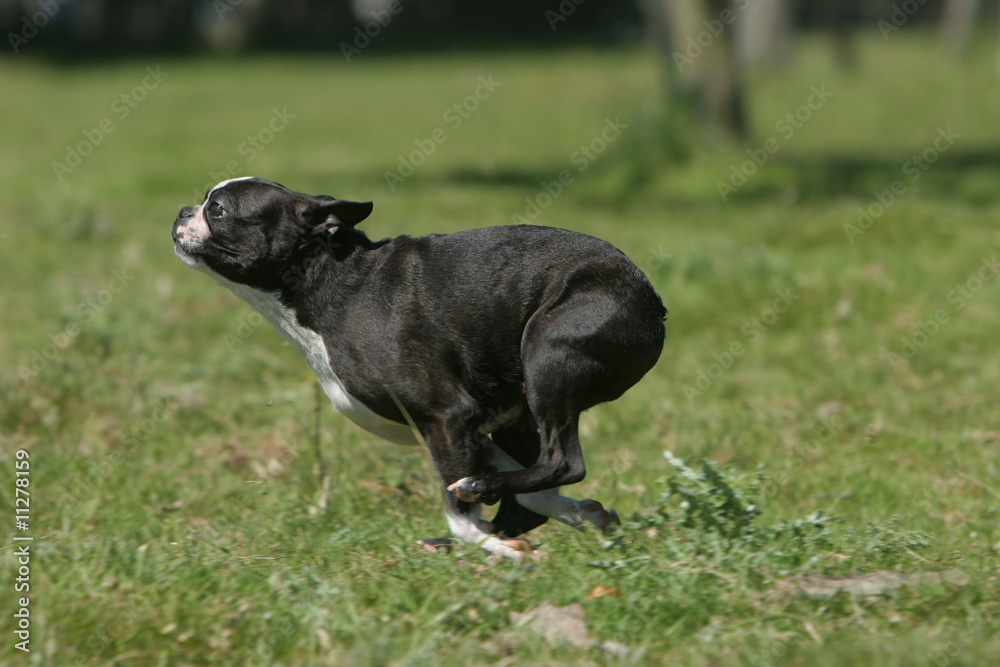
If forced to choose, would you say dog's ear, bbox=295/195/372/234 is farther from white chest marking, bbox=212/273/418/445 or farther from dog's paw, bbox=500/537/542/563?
A: dog's paw, bbox=500/537/542/563

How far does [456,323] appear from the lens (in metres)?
4.03

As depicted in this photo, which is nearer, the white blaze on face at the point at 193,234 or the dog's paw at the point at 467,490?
the dog's paw at the point at 467,490

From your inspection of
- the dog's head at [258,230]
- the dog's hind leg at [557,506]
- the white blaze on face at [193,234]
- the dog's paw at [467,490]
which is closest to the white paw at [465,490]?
the dog's paw at [467,490]

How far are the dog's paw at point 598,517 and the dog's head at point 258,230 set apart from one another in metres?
1.31

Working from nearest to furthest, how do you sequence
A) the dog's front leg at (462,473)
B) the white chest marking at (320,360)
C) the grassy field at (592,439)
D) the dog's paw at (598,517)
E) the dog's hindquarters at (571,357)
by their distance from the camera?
the grassy field at (592,439)
the dog's hindquarters at (571,357)
the dog's front leg at (462,473)
the white chest marking at (320,360)
the dog's paw at (598,517)

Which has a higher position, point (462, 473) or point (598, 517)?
point (462, 473)

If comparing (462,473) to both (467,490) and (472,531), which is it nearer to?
(467,490)

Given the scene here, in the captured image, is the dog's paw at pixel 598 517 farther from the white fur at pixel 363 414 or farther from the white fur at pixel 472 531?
the white fur at pixel 472 531

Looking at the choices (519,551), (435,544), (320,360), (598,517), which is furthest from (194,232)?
(598,517)

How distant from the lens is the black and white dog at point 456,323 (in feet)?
12.9

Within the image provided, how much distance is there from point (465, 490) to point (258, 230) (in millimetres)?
1184

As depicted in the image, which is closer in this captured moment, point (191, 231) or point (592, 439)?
point (191, 231)

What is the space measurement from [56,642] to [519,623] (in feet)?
4.43

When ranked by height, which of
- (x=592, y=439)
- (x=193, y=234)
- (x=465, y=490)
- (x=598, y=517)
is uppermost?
(x=193, y=234)
